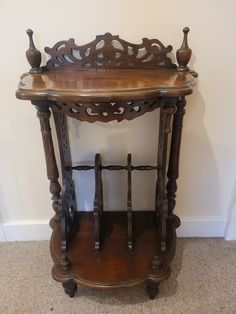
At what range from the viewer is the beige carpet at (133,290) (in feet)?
3.59

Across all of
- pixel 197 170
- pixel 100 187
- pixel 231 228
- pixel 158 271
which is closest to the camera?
pixel 158 271

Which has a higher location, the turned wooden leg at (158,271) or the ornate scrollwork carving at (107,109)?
the ornate scrollwork carving at (107,109)

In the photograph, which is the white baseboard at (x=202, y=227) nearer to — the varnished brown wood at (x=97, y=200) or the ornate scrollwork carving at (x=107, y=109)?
the varnished brown wood at (x=97, y=200)

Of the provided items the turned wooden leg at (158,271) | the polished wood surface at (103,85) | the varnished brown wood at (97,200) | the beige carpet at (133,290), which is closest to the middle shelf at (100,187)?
the varnished brown wood at (97,200)

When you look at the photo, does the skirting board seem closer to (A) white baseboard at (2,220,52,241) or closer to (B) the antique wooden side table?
(A) white baseboard at (2,220,52,241)

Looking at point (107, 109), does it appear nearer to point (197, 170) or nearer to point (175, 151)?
point (175, 151)

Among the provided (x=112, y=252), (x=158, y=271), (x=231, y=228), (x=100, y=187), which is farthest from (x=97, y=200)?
(x=231, y=228)

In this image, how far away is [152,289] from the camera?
1.08 metres

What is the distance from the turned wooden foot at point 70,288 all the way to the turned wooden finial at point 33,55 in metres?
0.79

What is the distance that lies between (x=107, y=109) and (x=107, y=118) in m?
0.03

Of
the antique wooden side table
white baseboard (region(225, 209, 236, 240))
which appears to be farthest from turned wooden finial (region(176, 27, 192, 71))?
white baseboard (region(225, 209, 236, 240))

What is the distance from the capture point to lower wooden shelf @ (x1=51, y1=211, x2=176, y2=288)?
1005mm

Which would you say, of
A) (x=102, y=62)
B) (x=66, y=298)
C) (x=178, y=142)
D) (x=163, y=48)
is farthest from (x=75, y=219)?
(x=163, y=48)

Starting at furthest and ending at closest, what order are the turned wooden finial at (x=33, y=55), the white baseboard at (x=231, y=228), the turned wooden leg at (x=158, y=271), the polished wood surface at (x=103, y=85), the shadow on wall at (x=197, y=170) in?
the white baseboard at (x=231, y=228) → the shadow on wall at (x=197, y=170) → the turned wooden leg at (x=158, y=271) → the turned wooden finial at (x=33, y=55) → the polished wood surface at (x=103, y=85)
